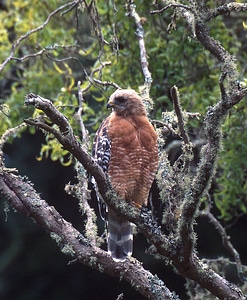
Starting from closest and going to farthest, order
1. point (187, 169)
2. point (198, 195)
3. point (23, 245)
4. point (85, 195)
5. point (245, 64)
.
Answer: point (198, 195) < point (187, 169) < point (85, 195) < point (245, 64) < point (23, 245)

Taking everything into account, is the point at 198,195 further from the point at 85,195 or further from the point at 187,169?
the point at 85,195

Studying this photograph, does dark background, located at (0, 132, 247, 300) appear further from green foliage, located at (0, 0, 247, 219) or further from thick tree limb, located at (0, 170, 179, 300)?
thick tree limb, located at (0, 170, 179, 300)

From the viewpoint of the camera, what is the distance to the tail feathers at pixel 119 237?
9.98ft

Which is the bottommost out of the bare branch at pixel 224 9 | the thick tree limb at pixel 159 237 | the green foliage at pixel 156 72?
the thick tree limb at pixel 159 237

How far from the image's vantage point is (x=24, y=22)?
4.59 metres

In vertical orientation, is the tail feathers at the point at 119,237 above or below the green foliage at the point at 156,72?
below

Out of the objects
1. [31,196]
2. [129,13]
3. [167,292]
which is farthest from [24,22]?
[167,292]

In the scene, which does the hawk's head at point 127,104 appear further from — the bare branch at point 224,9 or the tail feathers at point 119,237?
the bare branch at point 224,9

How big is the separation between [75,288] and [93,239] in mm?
2045

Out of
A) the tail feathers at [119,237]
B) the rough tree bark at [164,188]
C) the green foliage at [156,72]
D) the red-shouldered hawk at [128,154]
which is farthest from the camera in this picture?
the green foliage at [156,72]

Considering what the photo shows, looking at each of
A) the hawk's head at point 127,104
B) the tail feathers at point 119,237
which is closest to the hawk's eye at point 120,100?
the hawk's head at point 127,104

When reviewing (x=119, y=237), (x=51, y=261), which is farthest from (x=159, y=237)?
(x=51, y=261)

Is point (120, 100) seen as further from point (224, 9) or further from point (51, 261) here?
point (51, 261)

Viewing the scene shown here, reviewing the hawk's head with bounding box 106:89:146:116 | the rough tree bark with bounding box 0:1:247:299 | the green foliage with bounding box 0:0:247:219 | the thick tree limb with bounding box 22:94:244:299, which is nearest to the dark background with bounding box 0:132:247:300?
the green foliage with bounding box 0:0:247:219
